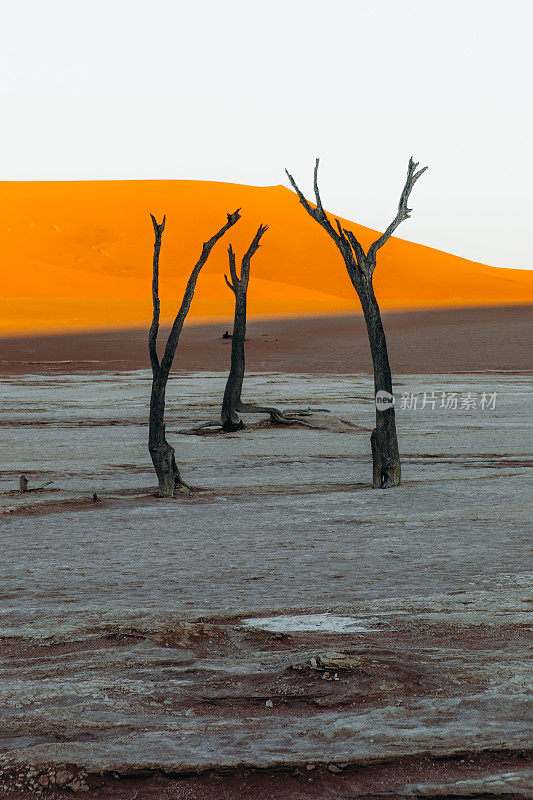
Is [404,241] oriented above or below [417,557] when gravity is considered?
above

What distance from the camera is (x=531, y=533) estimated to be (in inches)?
244

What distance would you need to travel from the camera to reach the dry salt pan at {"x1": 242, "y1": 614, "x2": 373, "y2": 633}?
4105 mm

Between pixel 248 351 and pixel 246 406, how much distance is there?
18426 mm

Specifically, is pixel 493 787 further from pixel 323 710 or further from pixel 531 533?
pixel 531 533

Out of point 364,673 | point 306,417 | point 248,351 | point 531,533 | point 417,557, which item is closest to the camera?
point 364,673

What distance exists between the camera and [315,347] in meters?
31.4

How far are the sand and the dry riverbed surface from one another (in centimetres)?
1662

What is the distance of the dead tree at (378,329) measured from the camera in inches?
327

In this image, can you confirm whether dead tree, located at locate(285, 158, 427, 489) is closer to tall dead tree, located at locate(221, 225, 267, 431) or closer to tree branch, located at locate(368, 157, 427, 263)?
tree branch, located at locate(368, 157, 427, 263)

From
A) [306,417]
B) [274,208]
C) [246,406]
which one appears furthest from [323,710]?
[274,208]

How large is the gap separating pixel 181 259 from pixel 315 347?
161 ft

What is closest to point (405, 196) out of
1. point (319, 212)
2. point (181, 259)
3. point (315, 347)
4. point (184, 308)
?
point (319, 212)

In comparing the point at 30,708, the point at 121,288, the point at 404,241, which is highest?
the point at 404,241

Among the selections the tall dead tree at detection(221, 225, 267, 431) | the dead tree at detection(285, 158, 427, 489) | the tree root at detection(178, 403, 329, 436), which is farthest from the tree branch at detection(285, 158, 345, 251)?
the tree root at detection(178, 403, 329, 436)
